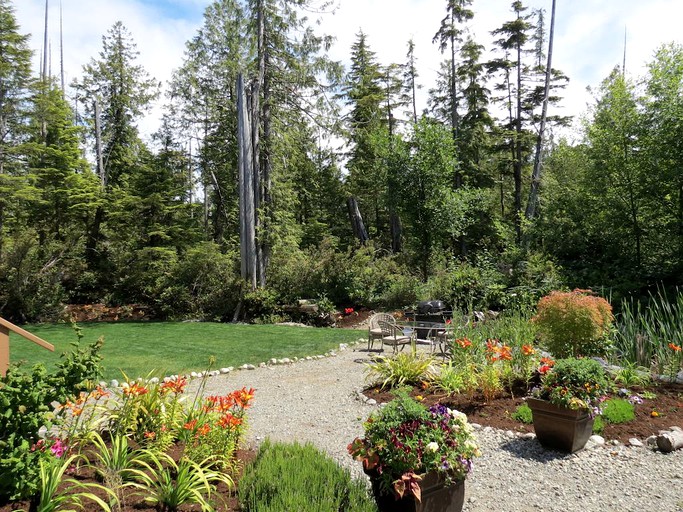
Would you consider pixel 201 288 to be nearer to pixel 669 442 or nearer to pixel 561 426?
pixel 561 426

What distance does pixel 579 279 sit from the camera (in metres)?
12.1

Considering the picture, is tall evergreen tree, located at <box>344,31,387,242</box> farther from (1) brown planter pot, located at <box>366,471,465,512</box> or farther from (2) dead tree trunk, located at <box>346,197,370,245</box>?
(1) brown planter pot, located at <box>366,471,465,512</box>

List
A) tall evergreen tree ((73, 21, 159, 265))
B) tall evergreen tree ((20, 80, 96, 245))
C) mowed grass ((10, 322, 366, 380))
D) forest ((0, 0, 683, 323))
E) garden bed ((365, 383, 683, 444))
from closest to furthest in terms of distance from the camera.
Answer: garden bed ((365, 383, 683, 444))
mowed grass ((10, 322, 366, 380))
forest ((0, 0, 683, 323))
tall evergreen tree ((20, 80, 96, 245))
tall evergreen tree ((73, 21, 159, 265))

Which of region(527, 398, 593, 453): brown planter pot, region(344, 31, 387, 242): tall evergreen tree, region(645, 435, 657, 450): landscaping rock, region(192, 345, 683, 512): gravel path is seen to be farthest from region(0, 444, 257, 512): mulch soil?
region(344, 31, 387, 242): tall evergreen tree

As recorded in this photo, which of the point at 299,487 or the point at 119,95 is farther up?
the point at 119,95

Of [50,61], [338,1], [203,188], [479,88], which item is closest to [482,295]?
[338,1]

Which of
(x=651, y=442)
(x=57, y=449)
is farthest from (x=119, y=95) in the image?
(x=651, y=442)

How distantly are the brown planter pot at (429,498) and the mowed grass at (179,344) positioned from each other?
439 cm

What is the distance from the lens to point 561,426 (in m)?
3.31

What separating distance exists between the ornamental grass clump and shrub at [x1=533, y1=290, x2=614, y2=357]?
6.77 feet

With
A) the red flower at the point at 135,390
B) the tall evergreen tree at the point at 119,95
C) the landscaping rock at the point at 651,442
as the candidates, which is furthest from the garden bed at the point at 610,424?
the tall evergreen tree at the point at 119,95

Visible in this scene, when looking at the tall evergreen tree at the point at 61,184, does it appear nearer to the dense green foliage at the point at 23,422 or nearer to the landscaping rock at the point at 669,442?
the dense green foliage at the point at 23,422

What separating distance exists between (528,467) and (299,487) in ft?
6.39

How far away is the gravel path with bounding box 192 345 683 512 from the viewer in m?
2.68
